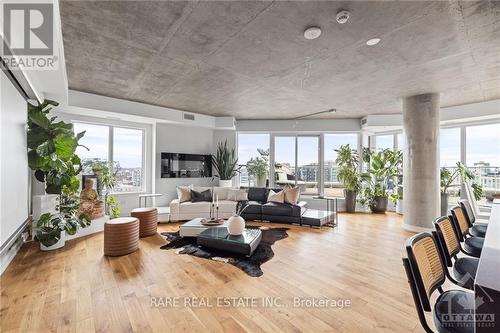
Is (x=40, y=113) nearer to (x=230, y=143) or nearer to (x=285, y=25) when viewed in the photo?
(x=285, y=25)

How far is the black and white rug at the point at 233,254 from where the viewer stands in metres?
3.10

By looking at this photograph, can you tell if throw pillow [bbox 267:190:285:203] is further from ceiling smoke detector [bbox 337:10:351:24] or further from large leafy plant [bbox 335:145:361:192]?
ceiling smoke detector [bbox 337:10:351:24]

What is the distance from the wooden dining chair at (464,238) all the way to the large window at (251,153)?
5408 millimetres

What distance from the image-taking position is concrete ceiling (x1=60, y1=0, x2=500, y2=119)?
222 centimetres

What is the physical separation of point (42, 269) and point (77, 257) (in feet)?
1.41

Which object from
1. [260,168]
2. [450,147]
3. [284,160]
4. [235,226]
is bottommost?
Result: [235,226]

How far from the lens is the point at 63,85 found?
3.46m

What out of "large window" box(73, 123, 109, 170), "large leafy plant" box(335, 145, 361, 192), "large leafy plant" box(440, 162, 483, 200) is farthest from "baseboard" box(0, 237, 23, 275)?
"large leafy plant" box(440, 162, 483, 200)

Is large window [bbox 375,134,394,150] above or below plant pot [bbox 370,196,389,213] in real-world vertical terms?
above

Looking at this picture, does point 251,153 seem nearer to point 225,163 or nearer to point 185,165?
point 225,163

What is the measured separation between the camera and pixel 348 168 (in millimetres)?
6910

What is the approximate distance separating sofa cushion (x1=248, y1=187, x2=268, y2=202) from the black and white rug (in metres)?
1.68

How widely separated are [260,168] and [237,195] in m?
1.68

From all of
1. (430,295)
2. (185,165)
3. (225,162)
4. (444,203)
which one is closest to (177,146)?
(185,165)
